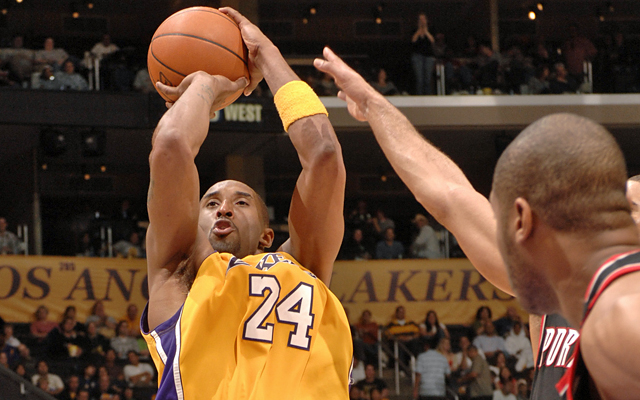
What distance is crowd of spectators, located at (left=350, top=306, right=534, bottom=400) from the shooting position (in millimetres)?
10391

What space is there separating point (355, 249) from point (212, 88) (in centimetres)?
983

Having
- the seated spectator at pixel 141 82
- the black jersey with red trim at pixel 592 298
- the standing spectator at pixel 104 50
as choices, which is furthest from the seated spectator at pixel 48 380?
the black jersey with red trim at pixel 592 298

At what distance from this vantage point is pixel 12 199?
1505 cm

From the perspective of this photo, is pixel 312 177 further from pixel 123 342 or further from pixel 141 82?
pixel 141 82

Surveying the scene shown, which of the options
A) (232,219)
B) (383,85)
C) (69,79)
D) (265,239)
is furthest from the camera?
(383,85)

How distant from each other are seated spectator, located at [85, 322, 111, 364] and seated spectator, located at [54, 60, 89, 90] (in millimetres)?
3798

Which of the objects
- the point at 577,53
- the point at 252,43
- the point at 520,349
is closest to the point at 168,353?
the point at 252,43

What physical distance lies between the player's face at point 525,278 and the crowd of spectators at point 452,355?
881 centimetres

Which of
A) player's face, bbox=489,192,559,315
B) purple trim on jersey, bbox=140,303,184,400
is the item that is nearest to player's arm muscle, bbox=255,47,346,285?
purple trim on jersey, bbox=140,303,184,400

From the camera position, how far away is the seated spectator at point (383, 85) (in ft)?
43.3

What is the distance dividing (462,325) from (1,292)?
6678mm

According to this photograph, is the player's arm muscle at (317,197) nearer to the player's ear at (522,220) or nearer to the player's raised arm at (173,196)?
the player's raised arm at (173,196)

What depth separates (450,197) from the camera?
2.40 metres

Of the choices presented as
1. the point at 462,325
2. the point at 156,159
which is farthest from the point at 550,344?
the point at 462,325
